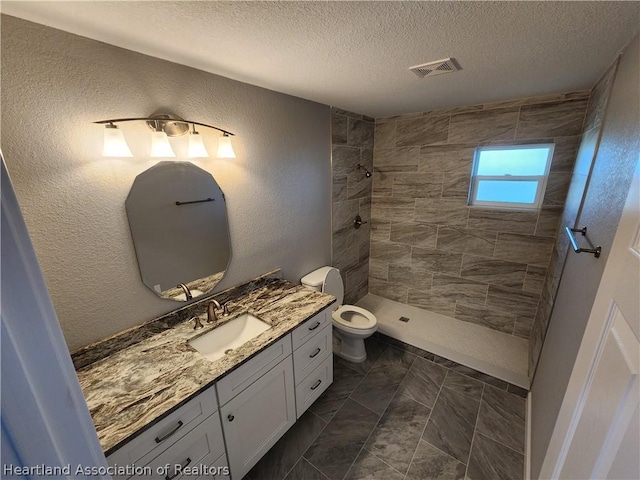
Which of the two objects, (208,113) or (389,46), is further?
(208,113)

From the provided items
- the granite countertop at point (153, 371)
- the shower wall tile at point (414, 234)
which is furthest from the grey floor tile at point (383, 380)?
the shower wall tile at point (414, 234)

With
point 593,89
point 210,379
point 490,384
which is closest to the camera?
point 210,379

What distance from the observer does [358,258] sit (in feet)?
10.1

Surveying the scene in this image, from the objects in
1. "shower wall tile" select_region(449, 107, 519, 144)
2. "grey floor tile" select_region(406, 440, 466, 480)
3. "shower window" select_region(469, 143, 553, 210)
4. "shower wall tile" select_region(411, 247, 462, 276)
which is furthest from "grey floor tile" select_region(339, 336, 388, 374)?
"shower wall tile" select_region(449, 107, 519, 144)

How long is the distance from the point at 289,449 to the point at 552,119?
9.98 feet

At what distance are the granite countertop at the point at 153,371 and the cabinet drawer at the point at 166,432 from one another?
5 cm

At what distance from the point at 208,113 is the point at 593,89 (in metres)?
2.56

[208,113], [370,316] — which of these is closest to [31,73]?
[208,113]

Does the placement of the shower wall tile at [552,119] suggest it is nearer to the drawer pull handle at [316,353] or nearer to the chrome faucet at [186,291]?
the drawer pull handle at [316,353]

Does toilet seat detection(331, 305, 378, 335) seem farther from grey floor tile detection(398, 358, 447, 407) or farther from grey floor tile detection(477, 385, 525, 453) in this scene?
grey floor tile detection(477, 385, 525, 453)

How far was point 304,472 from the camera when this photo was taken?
1543mm

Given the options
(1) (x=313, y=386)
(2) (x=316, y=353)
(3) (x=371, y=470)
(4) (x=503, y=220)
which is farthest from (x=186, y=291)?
(4) (x=503, y=220)

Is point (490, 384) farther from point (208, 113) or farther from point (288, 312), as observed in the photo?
point (208, 113)

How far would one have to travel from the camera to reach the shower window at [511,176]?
2.21m
